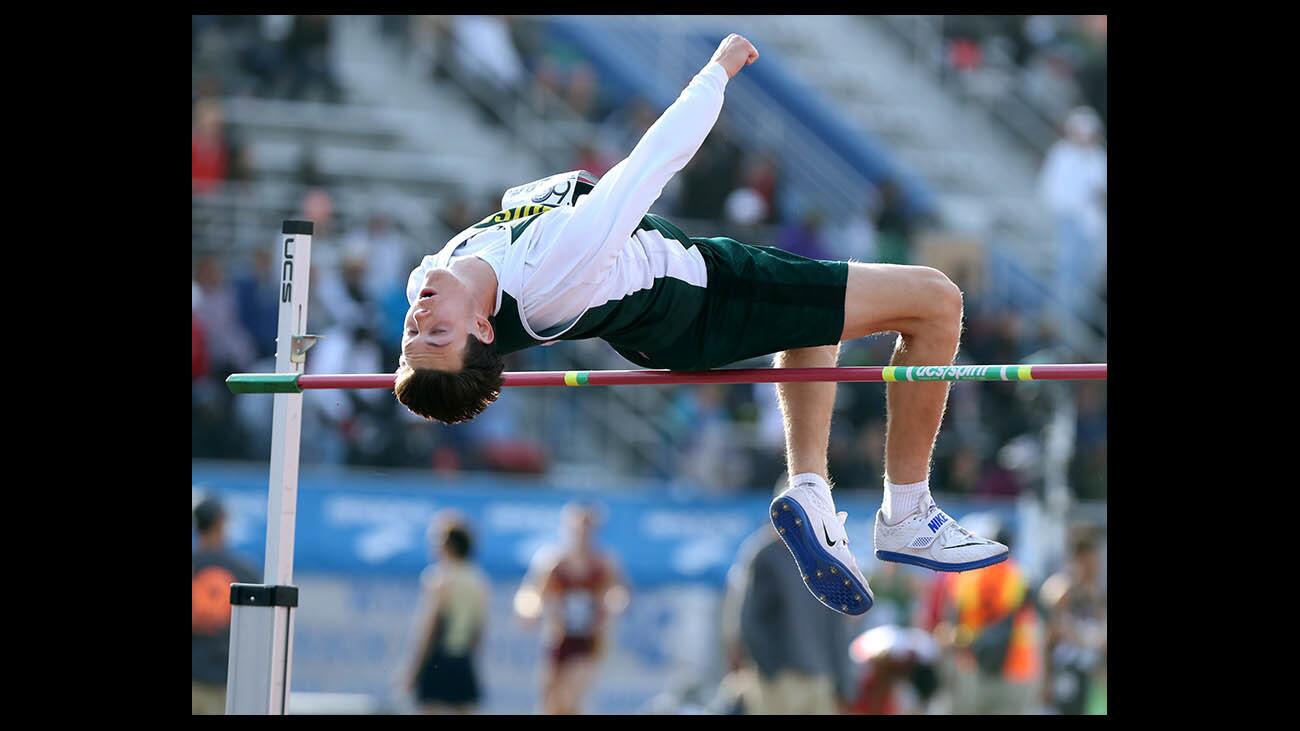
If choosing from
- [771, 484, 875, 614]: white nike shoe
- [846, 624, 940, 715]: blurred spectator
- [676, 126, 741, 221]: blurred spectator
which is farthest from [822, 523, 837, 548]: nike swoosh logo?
[676, 126, 741, 221]: blurred spectator

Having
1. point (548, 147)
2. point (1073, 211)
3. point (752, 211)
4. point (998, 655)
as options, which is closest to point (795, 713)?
point (998, 655)

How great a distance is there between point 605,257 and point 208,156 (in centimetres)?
894

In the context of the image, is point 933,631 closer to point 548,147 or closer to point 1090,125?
point 548,147

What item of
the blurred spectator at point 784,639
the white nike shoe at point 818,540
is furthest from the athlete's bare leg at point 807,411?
the blurred spectator at point 784,639

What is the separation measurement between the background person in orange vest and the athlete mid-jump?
4.08 m

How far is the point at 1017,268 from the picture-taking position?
15.7 meters

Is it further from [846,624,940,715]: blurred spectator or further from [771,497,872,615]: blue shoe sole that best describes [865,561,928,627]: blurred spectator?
[771,497,872,615]: blue shoe sole

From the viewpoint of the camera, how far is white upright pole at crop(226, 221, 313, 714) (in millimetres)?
5973

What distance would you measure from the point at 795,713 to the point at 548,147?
24.8 feet

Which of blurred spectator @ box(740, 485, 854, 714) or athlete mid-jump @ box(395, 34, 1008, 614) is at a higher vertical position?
athlete mid-jump @ box(395, 34, 1008, 614)

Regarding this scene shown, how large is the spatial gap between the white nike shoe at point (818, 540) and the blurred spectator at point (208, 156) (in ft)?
27.5

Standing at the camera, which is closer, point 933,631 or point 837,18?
point 933,631

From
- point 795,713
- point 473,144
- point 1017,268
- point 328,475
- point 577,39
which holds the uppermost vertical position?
point 577,39

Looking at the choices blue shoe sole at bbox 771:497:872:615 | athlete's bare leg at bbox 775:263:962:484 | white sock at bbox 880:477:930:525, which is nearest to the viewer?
athlete's bare leg at bbox 775:263:962:484
